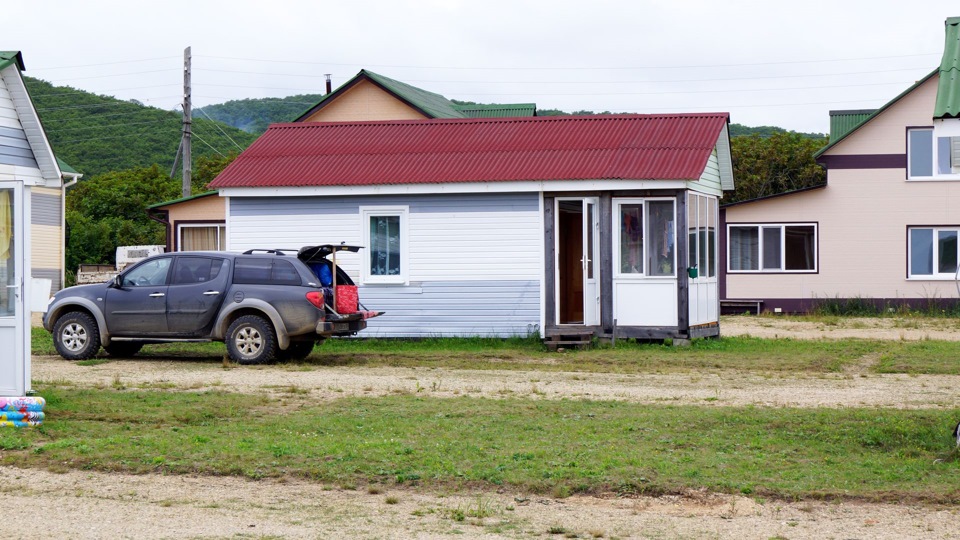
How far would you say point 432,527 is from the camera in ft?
24.6

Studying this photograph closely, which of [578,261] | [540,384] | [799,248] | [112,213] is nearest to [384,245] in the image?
[578,261]

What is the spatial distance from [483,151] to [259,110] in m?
68.3

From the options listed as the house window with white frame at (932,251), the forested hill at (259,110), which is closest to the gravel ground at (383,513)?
the house window with white frame at (932,251)

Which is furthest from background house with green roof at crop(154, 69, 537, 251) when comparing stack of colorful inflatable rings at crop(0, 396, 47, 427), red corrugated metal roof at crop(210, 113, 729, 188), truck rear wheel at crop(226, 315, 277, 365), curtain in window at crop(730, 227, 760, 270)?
stack of colorful inflatable rings at crop(0, 396, 47, 427)

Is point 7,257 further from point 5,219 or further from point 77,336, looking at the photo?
point 77,336

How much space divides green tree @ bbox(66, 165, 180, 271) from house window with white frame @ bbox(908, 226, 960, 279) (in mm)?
27158

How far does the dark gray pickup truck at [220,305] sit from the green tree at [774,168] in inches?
1257

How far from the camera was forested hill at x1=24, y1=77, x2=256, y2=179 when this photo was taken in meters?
64.0

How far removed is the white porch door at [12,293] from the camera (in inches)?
470

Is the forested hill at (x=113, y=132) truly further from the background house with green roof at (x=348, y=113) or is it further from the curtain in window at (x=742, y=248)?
the curtain in window at (x=742, y=248)

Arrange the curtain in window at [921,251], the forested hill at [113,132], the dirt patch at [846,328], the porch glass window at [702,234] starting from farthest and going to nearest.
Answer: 1. the forested hill at [113,132]
2. the curtain in window at [921,251]
3. the dirt patch at [846,328]
4. the porch glass window at [702,234]

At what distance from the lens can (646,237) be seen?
68.4 feet

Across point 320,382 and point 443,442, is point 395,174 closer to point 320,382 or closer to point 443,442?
point 320,382

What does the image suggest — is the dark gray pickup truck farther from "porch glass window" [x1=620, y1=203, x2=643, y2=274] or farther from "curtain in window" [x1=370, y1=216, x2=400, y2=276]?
"porch glass window" [x1=620, y1=203, x2=643, y2=274]
